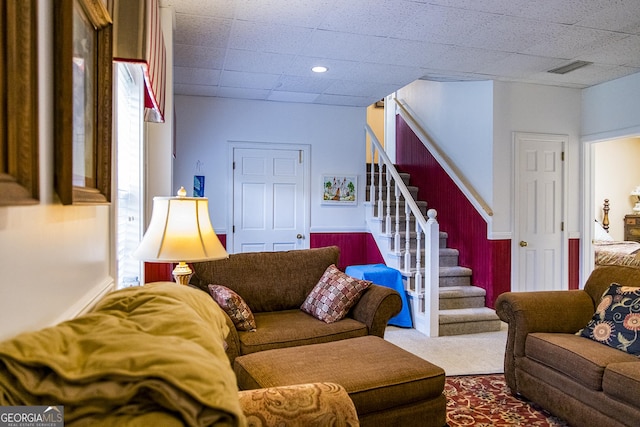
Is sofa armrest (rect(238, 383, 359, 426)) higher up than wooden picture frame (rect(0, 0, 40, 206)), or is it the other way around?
wooden picture frame (rect(0, 0, 40, 206))

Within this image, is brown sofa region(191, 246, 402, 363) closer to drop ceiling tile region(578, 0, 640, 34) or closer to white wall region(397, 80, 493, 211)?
white wall region(397, 80, 493, 211)

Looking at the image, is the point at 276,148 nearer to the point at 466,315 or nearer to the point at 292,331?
the point at 466,315

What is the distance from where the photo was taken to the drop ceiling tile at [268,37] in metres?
3.35

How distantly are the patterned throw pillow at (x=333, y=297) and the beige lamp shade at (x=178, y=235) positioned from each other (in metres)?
1.04

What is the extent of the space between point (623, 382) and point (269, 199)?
4.09m

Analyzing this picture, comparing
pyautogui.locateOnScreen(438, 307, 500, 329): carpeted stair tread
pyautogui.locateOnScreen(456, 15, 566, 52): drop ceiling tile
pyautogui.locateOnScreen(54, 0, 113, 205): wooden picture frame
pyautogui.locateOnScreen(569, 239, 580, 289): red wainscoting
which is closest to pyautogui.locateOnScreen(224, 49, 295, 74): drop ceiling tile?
pyautogui.locateOnScreen(456, 15, 566, 52): drop ceiling tile

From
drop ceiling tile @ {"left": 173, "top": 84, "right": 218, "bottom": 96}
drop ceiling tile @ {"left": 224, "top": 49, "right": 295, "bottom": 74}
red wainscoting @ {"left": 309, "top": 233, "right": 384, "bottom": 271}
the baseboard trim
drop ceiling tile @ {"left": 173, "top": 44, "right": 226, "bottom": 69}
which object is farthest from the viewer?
red wainscoting @ {"left": 309, "top": 233, "right": 384, "bottom": 271}

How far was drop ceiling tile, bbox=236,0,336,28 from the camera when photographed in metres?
2.93

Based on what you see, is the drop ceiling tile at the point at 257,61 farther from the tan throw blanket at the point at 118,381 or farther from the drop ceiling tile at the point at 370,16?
the tan throw blanket at the point at 118,381

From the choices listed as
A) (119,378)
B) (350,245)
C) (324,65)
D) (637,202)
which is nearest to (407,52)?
(324,65)

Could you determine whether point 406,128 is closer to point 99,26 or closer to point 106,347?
point 99,26

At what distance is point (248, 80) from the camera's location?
4.64 metres

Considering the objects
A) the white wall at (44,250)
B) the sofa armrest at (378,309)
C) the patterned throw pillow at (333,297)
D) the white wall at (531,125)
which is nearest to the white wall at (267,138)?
the white wall at (531,125)

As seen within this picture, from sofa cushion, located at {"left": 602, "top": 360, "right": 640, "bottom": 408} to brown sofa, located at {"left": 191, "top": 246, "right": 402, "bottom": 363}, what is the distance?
4.13 feet
